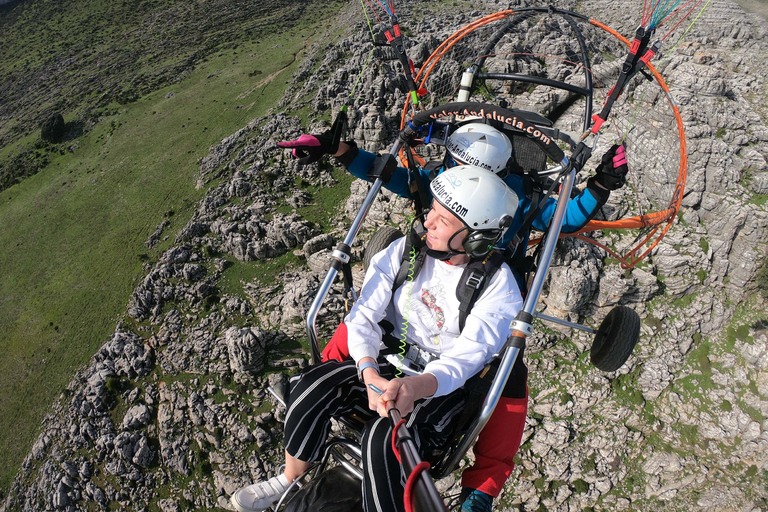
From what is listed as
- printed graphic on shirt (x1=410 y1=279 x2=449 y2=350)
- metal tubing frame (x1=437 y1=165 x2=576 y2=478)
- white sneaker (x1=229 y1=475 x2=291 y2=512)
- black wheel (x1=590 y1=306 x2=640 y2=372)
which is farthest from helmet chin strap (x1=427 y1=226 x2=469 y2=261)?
white sneaker (x1=229 y1=475 x2=291 y2=512)

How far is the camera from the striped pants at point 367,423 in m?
3.22

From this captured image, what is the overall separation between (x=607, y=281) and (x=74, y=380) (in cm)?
2389

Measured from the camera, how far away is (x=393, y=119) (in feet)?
61.0

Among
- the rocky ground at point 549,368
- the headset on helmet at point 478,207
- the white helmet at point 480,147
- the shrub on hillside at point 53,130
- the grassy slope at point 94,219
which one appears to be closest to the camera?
the headset on helmet at point 478,207

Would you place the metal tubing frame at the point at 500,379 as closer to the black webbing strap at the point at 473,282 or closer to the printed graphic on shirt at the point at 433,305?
the black webbing strap at the point at 473,282

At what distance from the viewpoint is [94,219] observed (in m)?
31.1

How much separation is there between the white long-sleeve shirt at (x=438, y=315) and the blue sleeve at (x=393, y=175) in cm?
218

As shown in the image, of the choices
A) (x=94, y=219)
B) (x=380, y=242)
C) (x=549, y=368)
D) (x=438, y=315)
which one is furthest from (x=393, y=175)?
(x=94, y=219)

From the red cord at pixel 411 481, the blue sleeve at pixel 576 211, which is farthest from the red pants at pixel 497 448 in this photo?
the blue sleeve at pixel 576 211

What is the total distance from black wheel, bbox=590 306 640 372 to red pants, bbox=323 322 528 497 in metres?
1.93

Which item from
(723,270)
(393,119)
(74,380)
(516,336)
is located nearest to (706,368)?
(723,270)

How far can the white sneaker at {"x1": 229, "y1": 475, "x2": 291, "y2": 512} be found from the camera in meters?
4.32

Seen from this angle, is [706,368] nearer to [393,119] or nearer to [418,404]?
[418,404]

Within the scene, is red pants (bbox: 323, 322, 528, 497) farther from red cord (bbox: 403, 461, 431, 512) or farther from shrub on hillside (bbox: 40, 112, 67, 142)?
shrub on hillside (bbox: 40, 112, 67, 142)
